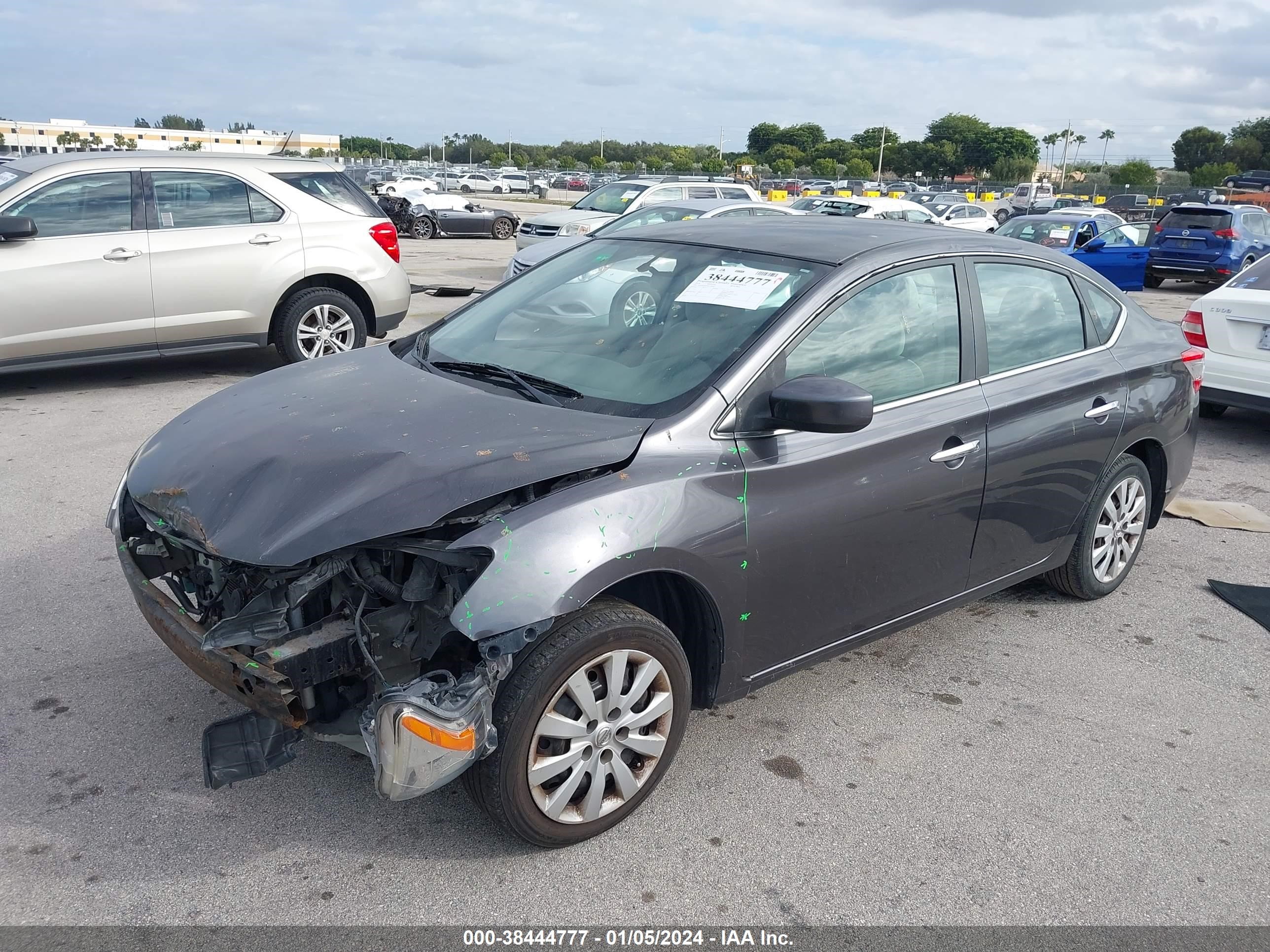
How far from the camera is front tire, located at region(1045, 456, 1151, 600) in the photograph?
4520 mm

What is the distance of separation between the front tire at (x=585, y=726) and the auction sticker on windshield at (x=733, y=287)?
3.84ft

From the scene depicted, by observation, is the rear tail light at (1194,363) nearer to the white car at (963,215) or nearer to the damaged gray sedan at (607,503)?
the damaged gray sedan at (607,503)

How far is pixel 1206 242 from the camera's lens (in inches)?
725

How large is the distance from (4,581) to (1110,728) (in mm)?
4543

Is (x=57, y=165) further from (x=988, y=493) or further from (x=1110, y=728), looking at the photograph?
(x=1110, y=728)

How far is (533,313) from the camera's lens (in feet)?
13.4

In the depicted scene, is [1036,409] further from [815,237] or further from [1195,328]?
[1195,328]

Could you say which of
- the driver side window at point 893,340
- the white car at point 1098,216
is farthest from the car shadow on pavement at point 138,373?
the white car at point 1098,216

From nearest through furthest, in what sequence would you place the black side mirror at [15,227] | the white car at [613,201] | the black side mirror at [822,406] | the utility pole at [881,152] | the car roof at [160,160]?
1. the black side mirror at [822,406]
2. the black side mirror at [15,227]
3. the car roof at [160,160]
4. the white car at [613,201]
5. the utility pole at [881,152]

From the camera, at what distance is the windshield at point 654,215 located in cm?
1264

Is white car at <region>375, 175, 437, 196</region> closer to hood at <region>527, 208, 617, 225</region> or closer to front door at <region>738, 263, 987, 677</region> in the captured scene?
hood at <region>527, 208, 617, 225</region>

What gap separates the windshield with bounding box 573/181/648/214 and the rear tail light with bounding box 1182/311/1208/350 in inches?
353

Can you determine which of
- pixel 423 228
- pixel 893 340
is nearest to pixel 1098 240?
pixel 893 340

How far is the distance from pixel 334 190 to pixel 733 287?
248 inches
